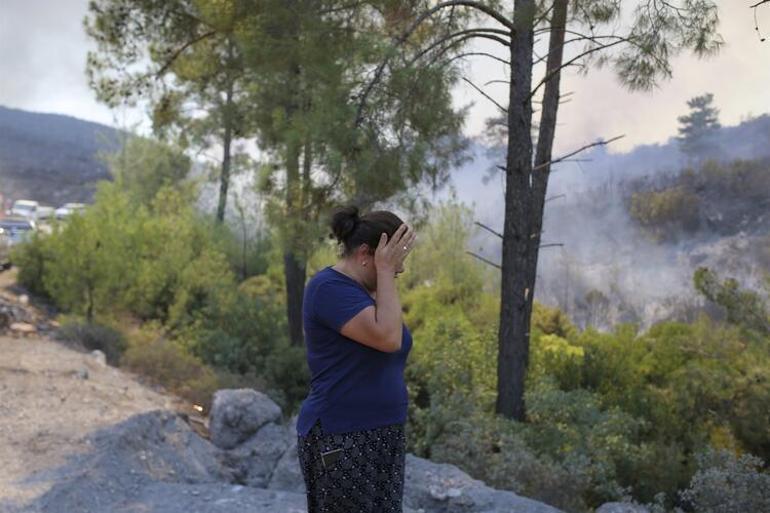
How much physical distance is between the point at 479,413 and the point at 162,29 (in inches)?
308

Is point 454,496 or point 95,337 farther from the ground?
point 95,337

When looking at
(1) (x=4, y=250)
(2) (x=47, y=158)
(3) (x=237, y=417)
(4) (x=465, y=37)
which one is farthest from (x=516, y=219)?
(2) (x=47, y=158)

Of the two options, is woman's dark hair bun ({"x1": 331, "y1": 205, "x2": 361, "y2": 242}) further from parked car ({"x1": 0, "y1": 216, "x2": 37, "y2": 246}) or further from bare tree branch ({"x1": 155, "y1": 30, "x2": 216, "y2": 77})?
parked car ({"x1": 0, "y1": 216, "x2": 37, "y2": 246})

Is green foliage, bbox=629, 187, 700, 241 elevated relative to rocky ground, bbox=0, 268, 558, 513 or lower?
elevated

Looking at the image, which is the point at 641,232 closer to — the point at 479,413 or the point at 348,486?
the point at 479,413

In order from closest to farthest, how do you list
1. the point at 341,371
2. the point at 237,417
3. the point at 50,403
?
the point at 341,371
the point at 237,417
the point at 50,403

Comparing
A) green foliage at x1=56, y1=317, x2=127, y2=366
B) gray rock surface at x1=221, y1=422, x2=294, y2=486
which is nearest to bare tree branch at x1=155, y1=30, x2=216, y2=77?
green foliage at x1=56, y1=317, x2=127, y2=366

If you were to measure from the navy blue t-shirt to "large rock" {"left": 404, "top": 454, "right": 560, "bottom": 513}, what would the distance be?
9.48 feet

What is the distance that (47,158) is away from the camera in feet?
283

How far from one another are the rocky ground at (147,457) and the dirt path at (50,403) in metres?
0.01

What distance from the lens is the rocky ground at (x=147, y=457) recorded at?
5707 millimetres

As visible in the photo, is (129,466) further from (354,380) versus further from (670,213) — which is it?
(670,213)

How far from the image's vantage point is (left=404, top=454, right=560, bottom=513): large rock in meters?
5.52

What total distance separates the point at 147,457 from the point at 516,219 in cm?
421
